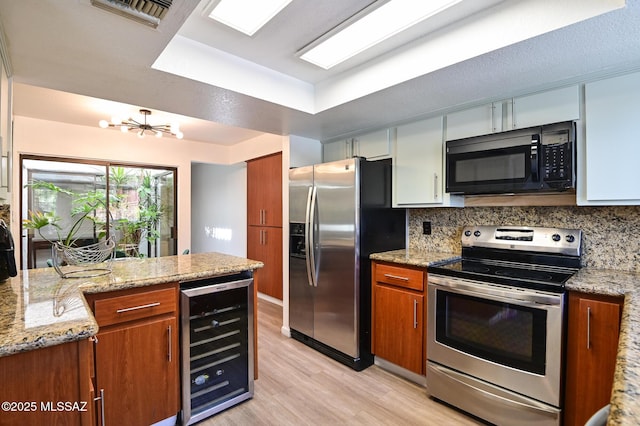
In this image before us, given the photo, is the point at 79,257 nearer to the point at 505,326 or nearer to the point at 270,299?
the point at 505,326

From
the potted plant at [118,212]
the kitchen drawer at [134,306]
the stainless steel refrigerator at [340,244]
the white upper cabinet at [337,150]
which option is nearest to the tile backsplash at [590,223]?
the stainless steel refrigerator at [340,244]

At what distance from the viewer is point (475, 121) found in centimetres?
240

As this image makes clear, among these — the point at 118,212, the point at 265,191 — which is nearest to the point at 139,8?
the point at 265,191

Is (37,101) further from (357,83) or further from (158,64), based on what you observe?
(357,83)

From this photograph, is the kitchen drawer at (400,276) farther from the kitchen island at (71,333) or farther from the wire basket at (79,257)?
the wire basket at (79,257)

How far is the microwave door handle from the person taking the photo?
2.04 m

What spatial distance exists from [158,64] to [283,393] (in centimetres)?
235

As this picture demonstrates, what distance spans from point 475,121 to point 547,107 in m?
0.46

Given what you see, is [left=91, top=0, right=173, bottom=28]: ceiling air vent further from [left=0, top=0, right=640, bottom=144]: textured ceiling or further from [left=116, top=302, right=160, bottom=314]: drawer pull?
[left=116, top=302, right=160, bottom=314]: drawer pull

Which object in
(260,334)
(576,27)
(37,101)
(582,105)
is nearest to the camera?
(576,27)

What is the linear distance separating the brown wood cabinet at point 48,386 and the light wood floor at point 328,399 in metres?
1.21

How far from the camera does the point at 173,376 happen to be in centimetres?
186

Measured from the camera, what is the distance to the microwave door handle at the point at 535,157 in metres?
2.04

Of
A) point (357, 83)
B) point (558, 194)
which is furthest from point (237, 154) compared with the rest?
point (558, 194)
